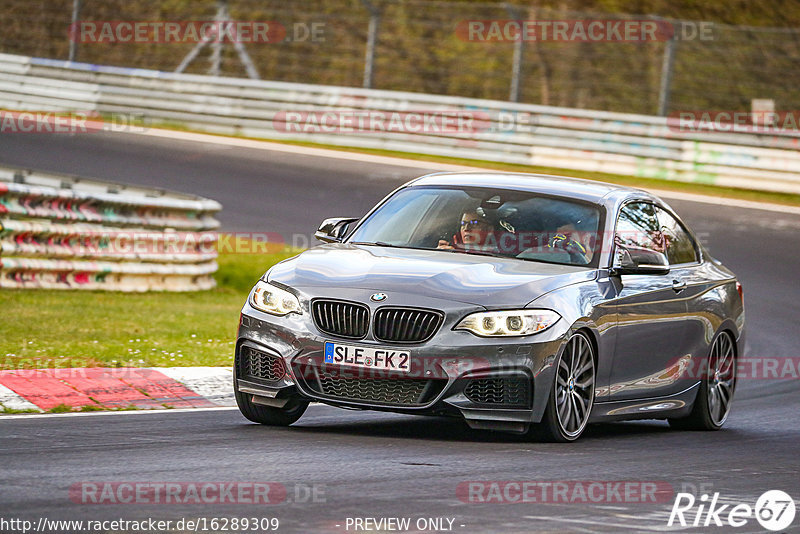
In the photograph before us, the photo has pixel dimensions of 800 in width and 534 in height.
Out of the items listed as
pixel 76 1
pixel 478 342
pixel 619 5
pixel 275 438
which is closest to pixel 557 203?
pixel 478 342

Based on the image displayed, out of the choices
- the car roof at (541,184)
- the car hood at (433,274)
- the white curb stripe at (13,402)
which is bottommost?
the white curb stripe at (13,402)

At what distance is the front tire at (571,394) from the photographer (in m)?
7.91

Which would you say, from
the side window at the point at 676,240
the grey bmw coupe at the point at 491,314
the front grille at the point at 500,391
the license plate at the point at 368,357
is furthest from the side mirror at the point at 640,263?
the license plate at the point at 368,357

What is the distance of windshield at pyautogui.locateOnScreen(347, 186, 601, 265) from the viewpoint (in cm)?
869

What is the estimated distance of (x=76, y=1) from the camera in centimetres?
2780

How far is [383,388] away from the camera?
7.70m

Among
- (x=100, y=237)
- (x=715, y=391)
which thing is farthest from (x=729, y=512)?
(x=100, y=237)

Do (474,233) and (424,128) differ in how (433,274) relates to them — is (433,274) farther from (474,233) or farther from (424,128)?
(424,128)

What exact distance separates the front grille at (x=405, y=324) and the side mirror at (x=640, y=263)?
59.7 inches

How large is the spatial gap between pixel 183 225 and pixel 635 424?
696 centimetres

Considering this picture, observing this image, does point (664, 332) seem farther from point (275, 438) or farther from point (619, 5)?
point (619, 5)

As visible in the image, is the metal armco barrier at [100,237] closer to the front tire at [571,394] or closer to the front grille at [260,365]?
the front grille at [260,365]

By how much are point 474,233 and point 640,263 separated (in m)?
0.99

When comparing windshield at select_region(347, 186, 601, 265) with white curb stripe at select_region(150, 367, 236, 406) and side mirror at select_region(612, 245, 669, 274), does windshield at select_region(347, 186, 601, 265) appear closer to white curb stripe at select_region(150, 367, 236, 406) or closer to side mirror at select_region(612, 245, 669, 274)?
side mirror at select_region(612, 245, 669, 274)
